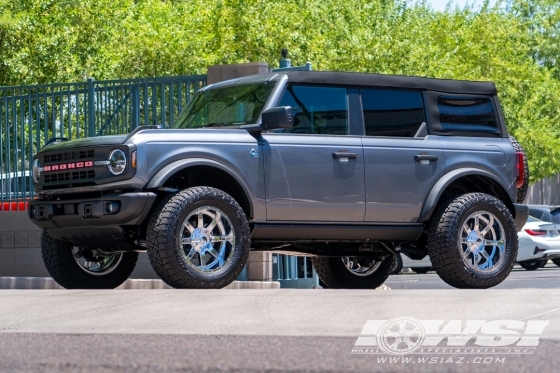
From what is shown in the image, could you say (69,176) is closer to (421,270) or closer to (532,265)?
(421,270)

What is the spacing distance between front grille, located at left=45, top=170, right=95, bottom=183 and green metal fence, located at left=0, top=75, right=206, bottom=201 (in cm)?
419

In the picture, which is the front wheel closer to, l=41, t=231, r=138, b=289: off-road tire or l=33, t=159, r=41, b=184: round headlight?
l=41, t=231, r=138, b=289: off-road tire

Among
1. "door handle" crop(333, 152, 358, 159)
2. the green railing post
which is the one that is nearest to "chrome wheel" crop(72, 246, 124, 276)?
"door handle" crop(333, 152, 358, 159)

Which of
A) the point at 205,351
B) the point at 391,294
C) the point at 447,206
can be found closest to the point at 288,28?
the point at 447,206

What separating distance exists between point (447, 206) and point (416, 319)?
4440mm

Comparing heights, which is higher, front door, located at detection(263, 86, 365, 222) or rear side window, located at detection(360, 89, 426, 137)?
rear side window, located at detection(360, 89, 426, 137)

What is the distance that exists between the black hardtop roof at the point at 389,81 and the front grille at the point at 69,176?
196cm

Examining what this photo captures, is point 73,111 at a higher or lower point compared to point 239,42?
lower

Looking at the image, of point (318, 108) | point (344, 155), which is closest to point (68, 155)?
point (318, 108)

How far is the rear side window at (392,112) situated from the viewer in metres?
11.4

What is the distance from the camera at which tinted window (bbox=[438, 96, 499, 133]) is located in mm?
11953

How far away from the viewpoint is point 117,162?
1015 centimetres

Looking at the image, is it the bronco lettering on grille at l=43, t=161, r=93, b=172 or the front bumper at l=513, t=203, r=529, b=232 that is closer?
the bronco lettering on grille at l=43, t=161, r=93, b=172

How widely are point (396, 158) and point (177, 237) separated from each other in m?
2.34
